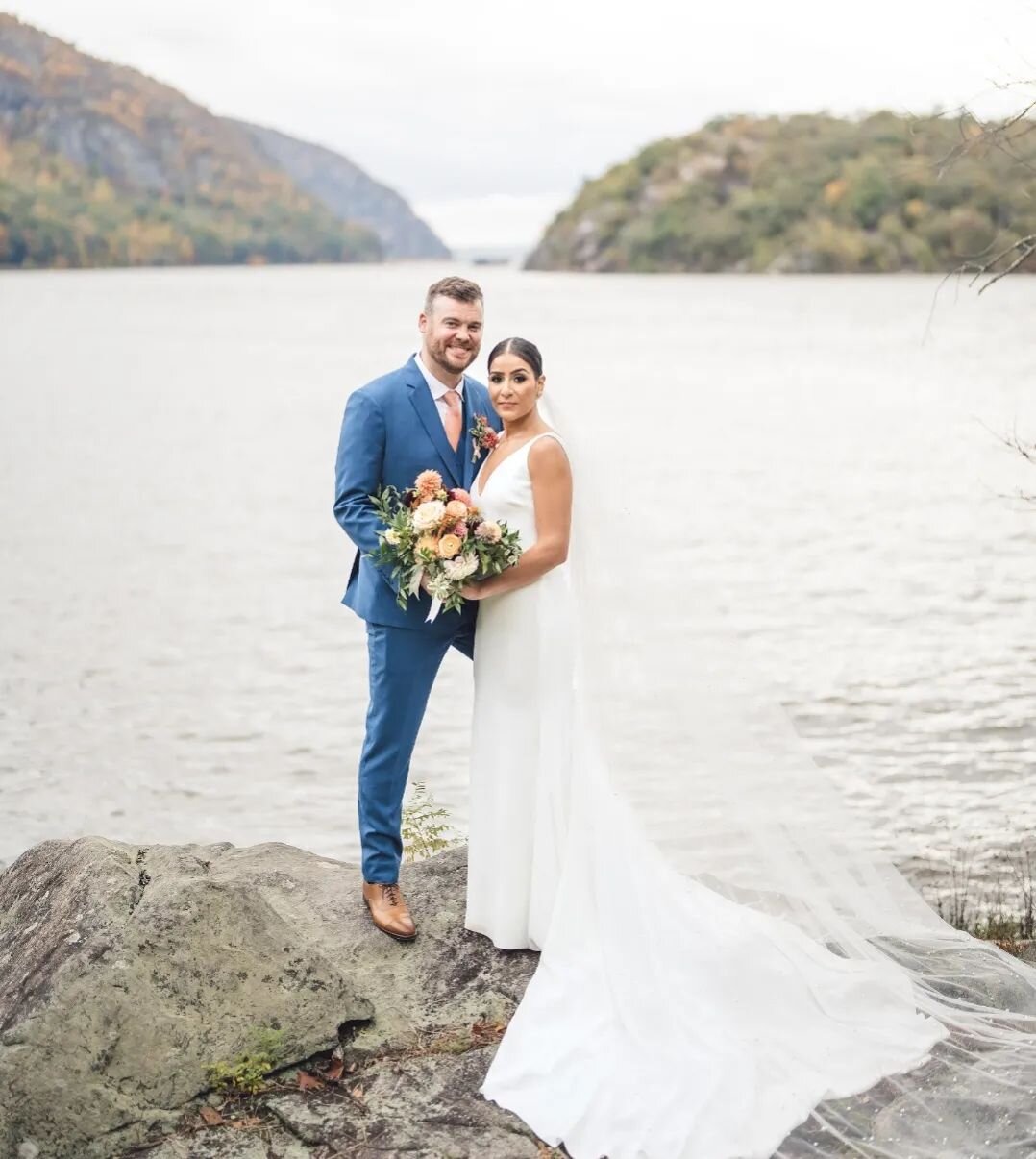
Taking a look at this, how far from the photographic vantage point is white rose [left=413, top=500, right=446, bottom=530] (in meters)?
4.58

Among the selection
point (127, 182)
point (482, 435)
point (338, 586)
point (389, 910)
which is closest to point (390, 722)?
point (389, 910)

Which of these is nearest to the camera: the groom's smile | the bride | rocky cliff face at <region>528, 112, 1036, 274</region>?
the bride

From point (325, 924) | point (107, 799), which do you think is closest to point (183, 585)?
point (107, 799)

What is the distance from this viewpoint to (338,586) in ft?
59.8

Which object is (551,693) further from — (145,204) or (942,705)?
(145,204)

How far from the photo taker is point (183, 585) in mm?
18453

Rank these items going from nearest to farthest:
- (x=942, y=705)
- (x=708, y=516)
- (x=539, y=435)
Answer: (x=539, y=435) → (x=942, y=705) → (x=708, y=516)

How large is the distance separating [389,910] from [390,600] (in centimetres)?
117

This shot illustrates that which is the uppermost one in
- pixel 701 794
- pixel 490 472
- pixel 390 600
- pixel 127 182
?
pixel 127 182

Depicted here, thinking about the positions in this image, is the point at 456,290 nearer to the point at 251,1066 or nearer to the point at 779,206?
the point at 251,1066

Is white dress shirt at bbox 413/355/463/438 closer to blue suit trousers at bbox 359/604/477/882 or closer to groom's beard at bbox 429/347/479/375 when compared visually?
groom's beard at bbox 429/347/479/375

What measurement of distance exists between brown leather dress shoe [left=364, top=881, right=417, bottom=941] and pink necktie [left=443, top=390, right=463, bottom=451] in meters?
1.67

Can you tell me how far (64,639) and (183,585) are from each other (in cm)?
312

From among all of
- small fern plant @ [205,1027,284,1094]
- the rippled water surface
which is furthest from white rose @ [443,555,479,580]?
small fern plant @ [205,1027,284,1094]
